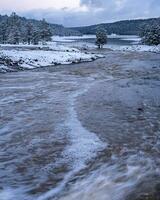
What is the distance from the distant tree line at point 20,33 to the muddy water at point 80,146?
9508 cm

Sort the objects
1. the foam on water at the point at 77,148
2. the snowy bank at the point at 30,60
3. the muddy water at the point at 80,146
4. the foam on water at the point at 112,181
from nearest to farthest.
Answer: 1. the foam on water at the point at 112,181
2. the muddy water at the point at 80,146
3. the foam on water at the point at 77,148
4. the snowy bank at the point at 30,60

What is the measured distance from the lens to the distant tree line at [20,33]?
115 m

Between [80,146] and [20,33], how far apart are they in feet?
366

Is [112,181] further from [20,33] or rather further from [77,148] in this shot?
[20,33]

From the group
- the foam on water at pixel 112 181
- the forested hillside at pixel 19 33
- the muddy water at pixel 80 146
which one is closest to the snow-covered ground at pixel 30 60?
the muddy water at pixel 80 146

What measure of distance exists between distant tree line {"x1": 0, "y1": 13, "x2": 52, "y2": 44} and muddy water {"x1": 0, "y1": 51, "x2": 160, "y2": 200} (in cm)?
9508

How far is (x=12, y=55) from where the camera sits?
48188 mm

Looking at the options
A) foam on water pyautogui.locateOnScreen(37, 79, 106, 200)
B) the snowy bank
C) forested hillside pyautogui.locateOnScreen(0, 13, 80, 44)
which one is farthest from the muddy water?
forested hillside pyautogui.locateOnScreen(0, 13, 80, 44)

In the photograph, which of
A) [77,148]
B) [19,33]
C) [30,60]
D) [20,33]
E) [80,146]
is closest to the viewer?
[77,148]

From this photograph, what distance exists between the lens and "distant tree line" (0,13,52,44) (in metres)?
115

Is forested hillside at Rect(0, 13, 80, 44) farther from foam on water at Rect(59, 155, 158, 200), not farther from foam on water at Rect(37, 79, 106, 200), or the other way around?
foam on water at Rect(59, 155, 158, 200)

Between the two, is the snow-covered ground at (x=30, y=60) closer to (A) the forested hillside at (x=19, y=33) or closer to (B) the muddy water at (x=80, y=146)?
(B) the muddy water at (x=80, y=146)

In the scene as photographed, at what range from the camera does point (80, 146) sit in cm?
1243

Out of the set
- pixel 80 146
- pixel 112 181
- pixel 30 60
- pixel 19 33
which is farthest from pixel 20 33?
pixel 112 181
